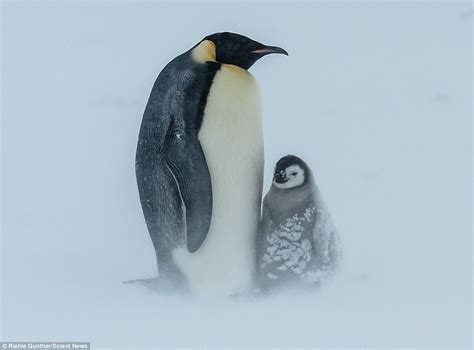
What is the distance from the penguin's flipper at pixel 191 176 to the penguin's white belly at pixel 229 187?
0.03 metres

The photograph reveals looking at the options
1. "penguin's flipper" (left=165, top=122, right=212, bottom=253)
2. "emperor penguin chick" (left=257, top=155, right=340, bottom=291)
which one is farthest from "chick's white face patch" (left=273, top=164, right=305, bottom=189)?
"penguin's flipper" (left=165, top=122, right=212, bottom=253)

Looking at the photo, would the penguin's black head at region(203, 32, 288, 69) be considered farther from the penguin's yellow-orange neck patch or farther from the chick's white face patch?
the chick's white face patch

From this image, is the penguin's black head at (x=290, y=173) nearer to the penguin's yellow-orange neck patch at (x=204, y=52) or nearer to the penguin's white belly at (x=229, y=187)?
the penguin's white belly at (x=229, y=187)

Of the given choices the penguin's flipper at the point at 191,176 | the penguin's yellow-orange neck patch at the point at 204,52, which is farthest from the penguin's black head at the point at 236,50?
the penguin's flipper at the point at 191,176

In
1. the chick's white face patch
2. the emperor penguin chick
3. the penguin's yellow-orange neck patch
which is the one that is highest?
the penguin's yellow-orange neck patch

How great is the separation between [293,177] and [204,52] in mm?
450

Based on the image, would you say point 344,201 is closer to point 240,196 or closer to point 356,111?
point 356,111

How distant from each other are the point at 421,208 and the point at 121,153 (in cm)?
112

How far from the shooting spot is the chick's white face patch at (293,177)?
7.89 ft

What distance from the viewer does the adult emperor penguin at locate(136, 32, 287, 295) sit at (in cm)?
233

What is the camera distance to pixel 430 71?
136 inches

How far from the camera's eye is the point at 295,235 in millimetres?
2373

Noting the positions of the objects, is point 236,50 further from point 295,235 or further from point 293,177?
point 295,235

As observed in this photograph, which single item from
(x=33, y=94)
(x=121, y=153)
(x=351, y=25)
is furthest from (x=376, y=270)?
(x=33, y=94)
